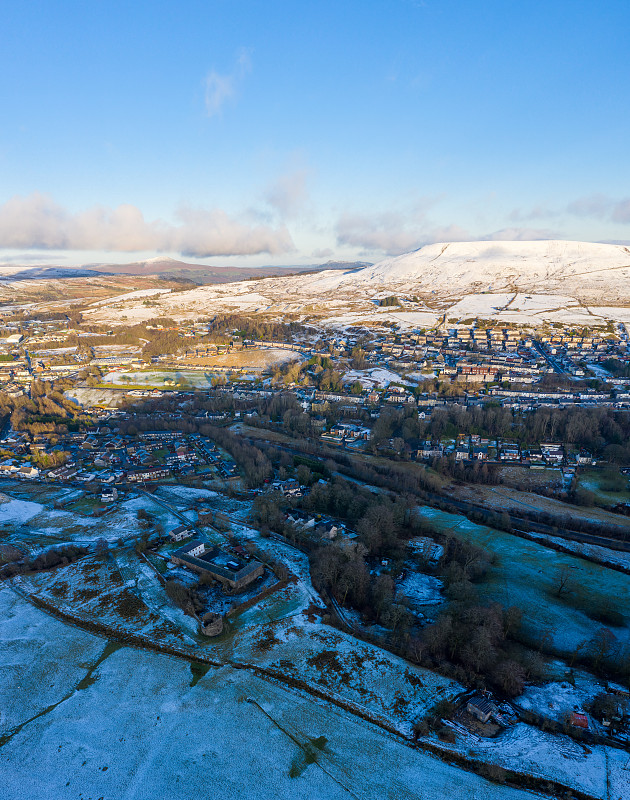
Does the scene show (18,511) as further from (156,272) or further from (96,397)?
(156,272)

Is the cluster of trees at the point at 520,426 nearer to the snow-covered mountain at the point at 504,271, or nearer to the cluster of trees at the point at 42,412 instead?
the cluster of trees at the point at 42,412

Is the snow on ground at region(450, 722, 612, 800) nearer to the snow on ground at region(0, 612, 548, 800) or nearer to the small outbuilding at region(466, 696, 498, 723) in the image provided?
the small outbuilding at region(466, 696, 498, 723)

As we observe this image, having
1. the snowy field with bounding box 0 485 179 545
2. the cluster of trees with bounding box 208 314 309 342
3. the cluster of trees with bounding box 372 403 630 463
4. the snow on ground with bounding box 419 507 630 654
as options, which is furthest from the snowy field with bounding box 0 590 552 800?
the cluster of trees with bounding box 208 314 309 342

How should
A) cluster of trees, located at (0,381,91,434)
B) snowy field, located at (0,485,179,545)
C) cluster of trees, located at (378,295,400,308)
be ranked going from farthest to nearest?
cluster of trees, located at (378,295,400,308), cluster of trees, located at (0,381,91,434), snowy field, located at (0,485,179,545)

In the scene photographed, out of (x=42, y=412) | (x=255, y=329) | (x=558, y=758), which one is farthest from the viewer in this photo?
(x=255, y=329)

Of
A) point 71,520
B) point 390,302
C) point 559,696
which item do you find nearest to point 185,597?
point 71,520

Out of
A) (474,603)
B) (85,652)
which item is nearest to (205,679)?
(85,652)
